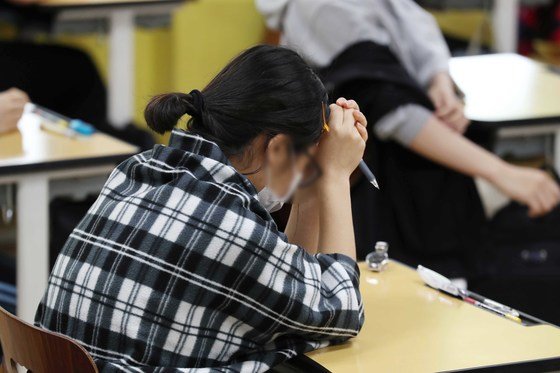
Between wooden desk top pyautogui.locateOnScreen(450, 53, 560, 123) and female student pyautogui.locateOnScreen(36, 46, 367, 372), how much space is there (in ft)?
5.40

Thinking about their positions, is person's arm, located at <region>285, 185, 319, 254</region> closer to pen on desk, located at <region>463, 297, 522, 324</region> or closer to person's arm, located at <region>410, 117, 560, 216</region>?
pen on desk, located at <region>463, 297, 522, 324</region>

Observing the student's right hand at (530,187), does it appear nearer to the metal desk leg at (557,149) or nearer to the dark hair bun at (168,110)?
the metal desk leg at (557,149)

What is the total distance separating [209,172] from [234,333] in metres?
0.23

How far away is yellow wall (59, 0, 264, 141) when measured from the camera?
5.34 meters

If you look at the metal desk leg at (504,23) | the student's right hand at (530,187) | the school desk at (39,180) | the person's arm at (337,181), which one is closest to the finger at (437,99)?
the student's right hand at (530,187)

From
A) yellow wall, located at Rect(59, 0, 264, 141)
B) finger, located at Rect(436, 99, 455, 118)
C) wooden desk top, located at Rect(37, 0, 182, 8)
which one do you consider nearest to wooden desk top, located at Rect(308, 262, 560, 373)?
finger, located at Rect(436, 99, 455, 118)

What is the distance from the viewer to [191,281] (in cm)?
161


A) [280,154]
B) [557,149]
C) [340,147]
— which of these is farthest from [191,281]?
[557,149]

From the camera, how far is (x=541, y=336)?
1.79 meters

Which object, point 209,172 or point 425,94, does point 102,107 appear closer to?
point 425,94

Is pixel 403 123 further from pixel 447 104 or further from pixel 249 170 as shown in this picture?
pixel 249 170

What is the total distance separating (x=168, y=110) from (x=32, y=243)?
127 cm

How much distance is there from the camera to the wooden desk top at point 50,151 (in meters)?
2.79

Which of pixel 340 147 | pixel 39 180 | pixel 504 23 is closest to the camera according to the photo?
pixel 340 147
